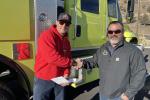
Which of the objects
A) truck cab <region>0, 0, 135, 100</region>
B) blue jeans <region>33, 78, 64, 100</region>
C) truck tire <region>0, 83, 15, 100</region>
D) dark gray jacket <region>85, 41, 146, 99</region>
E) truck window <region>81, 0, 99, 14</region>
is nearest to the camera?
dark gray jacket <region>85, 41, 146, 99</region>

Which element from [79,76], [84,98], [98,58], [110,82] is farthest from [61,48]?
[84,98]

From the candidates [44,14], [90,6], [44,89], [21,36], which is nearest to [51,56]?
[44,89]

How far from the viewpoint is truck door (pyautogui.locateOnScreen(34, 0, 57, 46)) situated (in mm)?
5219

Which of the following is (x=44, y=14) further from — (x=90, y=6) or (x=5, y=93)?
(x=90, y=6)

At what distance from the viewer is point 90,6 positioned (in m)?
7.12

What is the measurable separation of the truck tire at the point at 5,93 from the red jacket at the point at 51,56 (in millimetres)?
652

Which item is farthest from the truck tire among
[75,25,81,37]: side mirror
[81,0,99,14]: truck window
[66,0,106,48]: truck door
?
[81,0,99,14]: truck window

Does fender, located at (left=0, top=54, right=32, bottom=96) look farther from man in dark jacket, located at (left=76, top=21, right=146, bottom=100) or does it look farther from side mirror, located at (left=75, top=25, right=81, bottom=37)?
side mirror, located at (left=75, top=25, right=81, bottom=37)

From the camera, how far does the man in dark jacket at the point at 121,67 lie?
399 cm

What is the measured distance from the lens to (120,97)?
411 cm

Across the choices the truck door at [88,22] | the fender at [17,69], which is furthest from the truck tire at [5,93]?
the truck door at [88,22]

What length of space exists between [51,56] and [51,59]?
36 mm

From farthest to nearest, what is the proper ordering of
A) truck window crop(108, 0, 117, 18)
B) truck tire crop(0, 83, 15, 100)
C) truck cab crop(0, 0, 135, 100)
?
truck window crop(108, 0, 117, 18)
truck tire crop(0, 83, 15, 100)
truck cab crop(0, 0, 135, 100)

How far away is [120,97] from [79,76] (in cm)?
237
